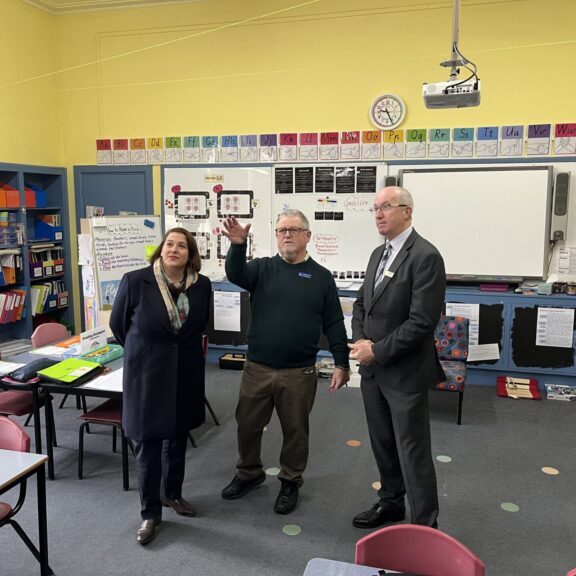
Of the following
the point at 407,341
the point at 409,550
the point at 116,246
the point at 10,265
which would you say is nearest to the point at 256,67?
the point at 116,246

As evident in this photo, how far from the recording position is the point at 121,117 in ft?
20.0

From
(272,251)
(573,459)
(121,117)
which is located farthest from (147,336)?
(121,117)

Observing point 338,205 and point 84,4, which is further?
point 84,4

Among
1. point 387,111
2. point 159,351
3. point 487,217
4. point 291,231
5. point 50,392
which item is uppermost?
point 387,111

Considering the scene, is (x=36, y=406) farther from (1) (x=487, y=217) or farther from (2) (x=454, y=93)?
(1) (x=487, y=217)

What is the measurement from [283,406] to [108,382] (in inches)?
39.9

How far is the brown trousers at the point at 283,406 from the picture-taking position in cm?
294

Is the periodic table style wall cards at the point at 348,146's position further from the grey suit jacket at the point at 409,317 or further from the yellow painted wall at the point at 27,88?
the grey suit jacket at the point at 409,317

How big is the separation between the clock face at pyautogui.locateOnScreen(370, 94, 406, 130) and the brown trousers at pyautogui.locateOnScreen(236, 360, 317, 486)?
3.17 meters

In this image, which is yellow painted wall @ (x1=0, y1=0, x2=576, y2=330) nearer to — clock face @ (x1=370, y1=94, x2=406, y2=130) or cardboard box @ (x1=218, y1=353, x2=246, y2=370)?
clock face @ (x1=370, y1=94, x2=406, y2=130)

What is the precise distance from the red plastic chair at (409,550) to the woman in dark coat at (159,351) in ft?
4.41

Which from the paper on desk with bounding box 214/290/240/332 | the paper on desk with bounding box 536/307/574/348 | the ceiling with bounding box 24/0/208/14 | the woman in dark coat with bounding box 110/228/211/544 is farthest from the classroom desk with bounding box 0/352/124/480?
the ceiling with bounding box 24/0/208/14

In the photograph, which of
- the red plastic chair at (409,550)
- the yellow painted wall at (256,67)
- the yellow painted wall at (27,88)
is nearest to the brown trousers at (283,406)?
the red plastic chair at (409,550)

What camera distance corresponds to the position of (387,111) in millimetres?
5332
